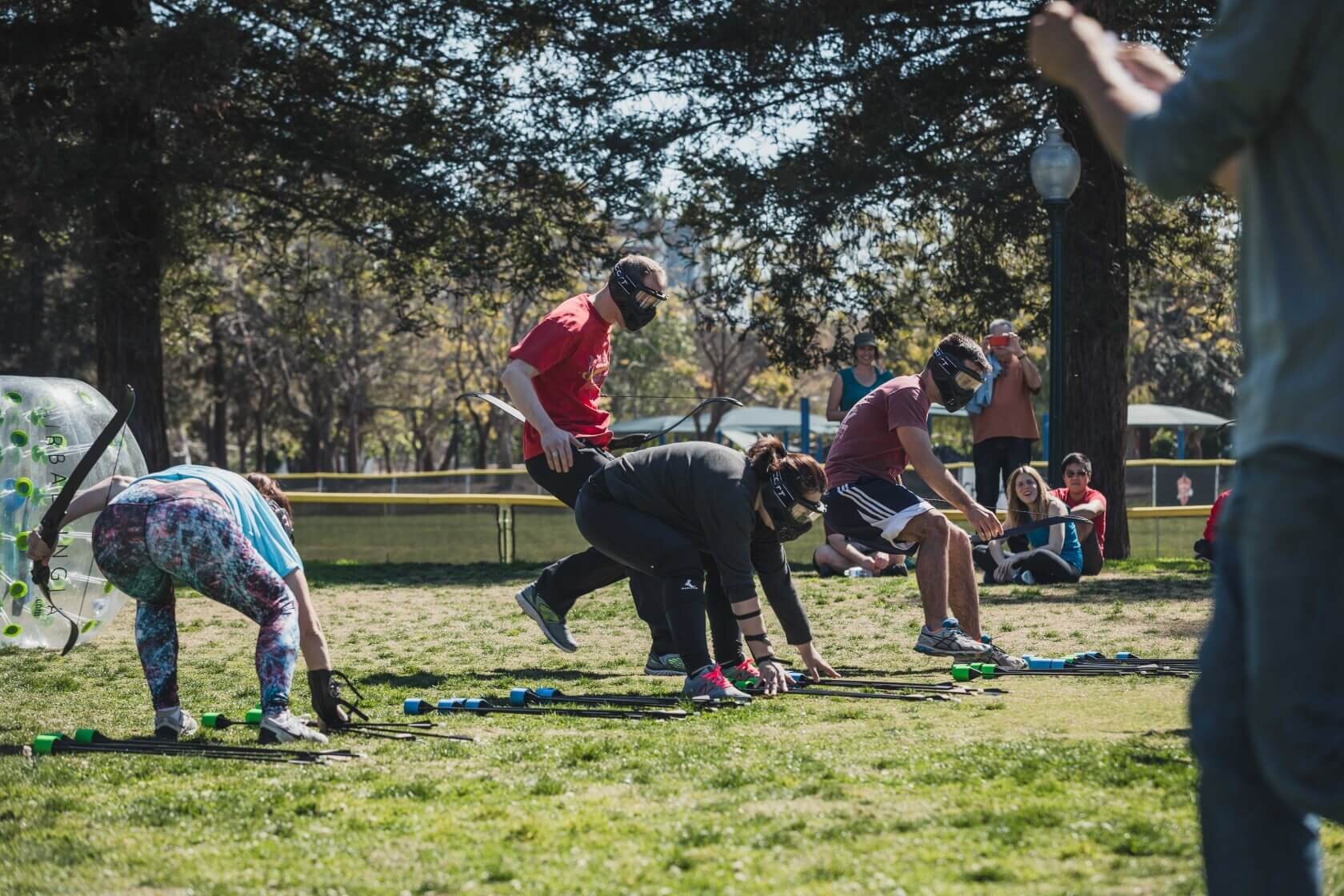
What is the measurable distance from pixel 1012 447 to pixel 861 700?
6.96 metres

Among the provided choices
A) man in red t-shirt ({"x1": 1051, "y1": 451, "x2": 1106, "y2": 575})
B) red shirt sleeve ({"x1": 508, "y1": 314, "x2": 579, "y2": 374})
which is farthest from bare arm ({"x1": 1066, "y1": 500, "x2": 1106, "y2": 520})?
red shirt sleeve ({"x1": 508, "y1": 314, "x2": 579, "y2": 374})

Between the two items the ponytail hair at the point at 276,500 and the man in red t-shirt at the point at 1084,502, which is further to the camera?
the man in red t-shirt at the point at 1084,502

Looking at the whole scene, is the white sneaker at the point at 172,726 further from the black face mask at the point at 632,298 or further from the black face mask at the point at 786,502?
the black face mask at the point at 632,298

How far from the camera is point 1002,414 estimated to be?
13.2 m

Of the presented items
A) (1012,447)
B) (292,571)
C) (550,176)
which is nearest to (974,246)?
(1012,447)

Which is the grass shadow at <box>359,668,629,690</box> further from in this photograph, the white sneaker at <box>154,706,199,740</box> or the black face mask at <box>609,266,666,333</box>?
the black face mask at <box>609,266,666,333</box>

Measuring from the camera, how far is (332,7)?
17422 millimetres

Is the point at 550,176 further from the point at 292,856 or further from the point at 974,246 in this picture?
the point at 292,856

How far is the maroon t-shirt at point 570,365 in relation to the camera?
7738mm

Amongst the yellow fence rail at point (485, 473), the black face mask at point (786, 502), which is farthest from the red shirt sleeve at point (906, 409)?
the yellow fence rail at point (485, 473)

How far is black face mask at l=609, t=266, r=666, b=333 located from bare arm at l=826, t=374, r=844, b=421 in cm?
578

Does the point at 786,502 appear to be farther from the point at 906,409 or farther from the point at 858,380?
the point at 858,380

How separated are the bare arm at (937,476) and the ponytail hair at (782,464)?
1038 millimetres

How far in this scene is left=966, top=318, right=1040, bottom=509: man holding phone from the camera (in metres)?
13.0
